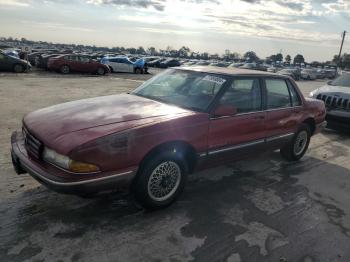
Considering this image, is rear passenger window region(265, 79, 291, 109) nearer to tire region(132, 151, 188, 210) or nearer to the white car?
tire region(132, 151, 188, 210)

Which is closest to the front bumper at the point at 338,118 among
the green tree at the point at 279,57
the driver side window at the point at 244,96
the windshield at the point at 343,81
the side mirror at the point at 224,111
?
the windshield at the point at 343,81

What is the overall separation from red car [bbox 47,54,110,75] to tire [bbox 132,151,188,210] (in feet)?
69.5

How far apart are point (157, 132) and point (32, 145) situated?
55.0 inches

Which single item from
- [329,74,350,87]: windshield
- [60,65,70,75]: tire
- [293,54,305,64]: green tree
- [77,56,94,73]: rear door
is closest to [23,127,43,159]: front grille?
[329,74,350,87]: windshield

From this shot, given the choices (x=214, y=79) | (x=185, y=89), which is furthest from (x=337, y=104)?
(x=185, y=89)

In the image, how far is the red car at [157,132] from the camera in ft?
11.8

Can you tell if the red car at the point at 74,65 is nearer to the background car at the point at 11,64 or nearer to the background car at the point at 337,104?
the background car at the point at 11,64

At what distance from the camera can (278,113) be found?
18.7 feet

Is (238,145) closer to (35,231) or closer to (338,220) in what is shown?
(338,220)

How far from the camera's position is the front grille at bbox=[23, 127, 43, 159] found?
3797 millimetres

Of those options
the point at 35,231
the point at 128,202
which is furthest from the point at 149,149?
the point at 35,231

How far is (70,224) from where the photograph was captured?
3816 millimetres

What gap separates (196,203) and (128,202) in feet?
2.80

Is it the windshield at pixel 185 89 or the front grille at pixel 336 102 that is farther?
the front grille at pixel 336 102
